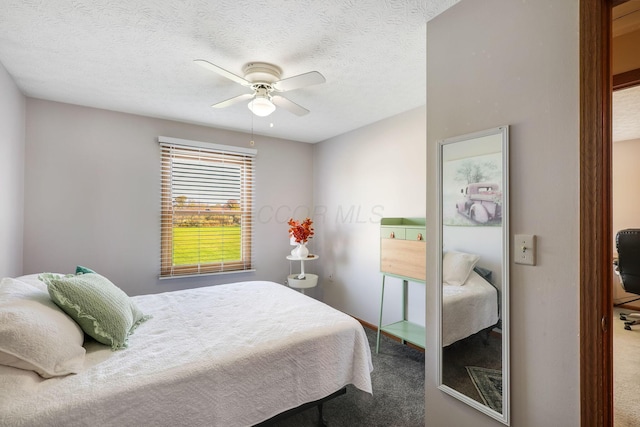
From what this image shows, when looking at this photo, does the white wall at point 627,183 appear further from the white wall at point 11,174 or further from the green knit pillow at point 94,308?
the white wall at point 11,174

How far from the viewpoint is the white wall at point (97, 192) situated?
9.14ft

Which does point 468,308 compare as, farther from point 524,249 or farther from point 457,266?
point 524,249

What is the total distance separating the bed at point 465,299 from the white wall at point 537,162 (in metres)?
0.13

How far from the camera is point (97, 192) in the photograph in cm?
302

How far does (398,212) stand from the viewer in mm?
3246

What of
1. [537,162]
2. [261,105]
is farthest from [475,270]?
[261,105]

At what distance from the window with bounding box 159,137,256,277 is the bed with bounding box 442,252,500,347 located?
2.87 m

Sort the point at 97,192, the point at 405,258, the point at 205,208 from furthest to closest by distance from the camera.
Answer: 1. the point at 205,208
2. the point at 97,192
3. the point at 405,258

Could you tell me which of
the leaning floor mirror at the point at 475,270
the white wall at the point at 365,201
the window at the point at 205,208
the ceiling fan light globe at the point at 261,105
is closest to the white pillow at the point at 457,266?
the leaning floor mirror at the point at 475,270

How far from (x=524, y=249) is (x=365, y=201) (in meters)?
2.43

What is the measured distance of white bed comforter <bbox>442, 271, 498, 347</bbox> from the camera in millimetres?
1429

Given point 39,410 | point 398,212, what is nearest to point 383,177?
point 398,212

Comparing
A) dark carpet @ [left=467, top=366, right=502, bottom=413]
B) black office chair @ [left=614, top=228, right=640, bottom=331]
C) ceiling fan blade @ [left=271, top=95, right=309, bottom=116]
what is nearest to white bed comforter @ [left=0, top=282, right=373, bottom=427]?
dark carpet @ [left=467, top=366, right=502, bottom=413]

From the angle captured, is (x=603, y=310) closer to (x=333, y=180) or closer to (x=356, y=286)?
(x=356, y=286)
